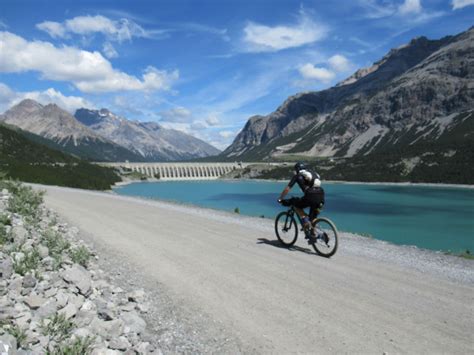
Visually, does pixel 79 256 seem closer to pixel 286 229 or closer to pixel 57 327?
pixel 57 327

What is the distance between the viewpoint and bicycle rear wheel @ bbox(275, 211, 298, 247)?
16.3 meters

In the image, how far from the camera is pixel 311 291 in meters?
10.2

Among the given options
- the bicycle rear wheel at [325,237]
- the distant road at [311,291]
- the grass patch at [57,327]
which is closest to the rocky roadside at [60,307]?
the grass patch at [57,327]

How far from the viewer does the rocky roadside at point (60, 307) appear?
617 cm

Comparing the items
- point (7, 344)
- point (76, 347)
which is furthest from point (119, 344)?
point (7, 344)

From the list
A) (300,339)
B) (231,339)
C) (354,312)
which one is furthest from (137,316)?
(354,312)

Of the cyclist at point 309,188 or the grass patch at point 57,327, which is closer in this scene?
the grass patch at point 57,327

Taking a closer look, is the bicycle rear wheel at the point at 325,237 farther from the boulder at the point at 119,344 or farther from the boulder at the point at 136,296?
the boulder at the point at 119,344

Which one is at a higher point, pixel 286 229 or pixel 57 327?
pixel 286 229

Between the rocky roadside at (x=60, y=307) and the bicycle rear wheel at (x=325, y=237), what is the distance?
24.8 ft

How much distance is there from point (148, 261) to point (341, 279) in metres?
6.48

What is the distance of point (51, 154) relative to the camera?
18812 cm

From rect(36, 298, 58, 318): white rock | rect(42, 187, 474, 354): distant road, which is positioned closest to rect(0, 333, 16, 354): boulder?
rect(36, 298, 58, 318): white rock

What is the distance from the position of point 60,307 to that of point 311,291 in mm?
6118
